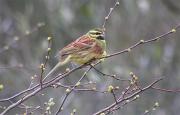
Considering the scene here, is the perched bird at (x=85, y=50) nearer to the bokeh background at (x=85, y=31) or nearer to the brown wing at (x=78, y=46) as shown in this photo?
the brown wing at (x=78, y=46)

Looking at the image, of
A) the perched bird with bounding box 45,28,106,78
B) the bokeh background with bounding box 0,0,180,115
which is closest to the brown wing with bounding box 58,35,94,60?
the perched bird with bounding box 45,28,106,78

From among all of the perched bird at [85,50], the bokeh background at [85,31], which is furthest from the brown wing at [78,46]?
the bokeh background at [85,31]

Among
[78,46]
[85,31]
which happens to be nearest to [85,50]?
[78,46]

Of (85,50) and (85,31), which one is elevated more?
(85,31)

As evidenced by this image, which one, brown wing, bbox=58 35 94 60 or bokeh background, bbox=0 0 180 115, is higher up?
bokeh background, bbox=0 0 180 115

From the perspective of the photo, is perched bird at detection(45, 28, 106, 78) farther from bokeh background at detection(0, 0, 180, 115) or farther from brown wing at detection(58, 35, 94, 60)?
bokeh background at detection(0, 0, 180, 115)

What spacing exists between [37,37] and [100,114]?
188 inches

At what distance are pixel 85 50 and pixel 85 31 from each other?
3789mm

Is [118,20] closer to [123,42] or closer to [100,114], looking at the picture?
[123,42]

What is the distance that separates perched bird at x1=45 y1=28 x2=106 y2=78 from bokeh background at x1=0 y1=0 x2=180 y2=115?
3204 mm

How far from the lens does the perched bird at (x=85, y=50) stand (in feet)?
14.0

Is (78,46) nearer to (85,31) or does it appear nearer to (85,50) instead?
(85,50)

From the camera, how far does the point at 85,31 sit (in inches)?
320

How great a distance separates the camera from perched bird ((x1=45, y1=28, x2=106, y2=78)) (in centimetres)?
426
